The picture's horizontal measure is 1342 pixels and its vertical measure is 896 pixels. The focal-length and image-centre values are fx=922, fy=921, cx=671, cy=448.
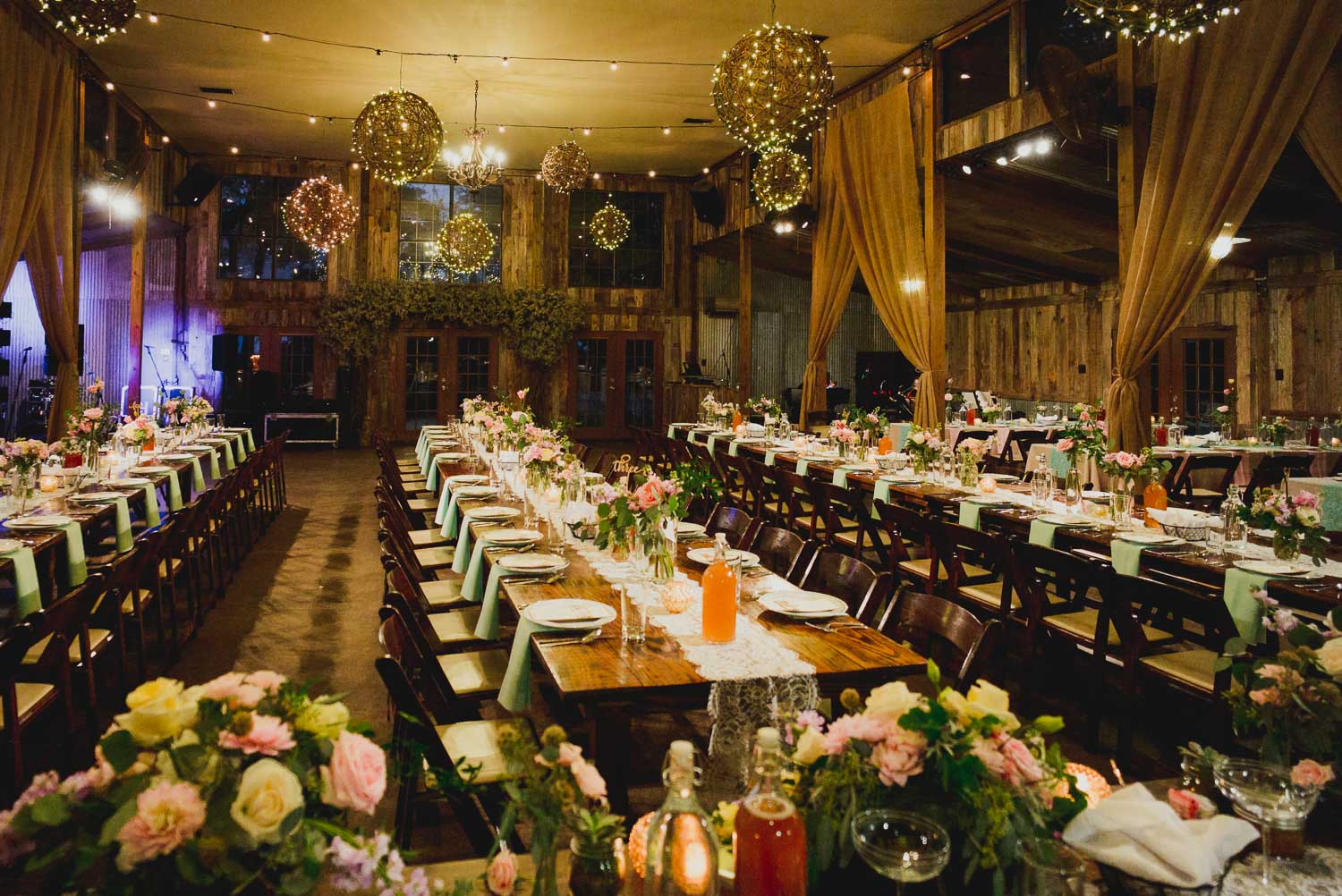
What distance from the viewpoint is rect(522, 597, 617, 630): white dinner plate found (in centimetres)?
271

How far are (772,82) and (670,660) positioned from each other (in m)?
4.25

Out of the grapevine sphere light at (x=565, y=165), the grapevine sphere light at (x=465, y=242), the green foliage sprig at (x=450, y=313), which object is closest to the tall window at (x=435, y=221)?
the green foliage sprig at (x=450, y=313)

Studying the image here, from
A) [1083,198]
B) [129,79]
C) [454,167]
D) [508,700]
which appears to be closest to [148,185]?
[129,79]

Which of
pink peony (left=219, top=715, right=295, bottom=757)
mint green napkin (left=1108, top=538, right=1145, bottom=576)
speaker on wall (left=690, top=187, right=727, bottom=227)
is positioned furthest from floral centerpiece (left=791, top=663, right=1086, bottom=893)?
speaker on wall (left=690, top=187, right=727, bottom=227)

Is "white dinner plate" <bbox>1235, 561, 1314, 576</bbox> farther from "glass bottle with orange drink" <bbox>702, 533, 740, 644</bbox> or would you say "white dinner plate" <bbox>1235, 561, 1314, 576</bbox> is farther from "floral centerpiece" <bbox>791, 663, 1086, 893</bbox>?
"floral centerpiece" <bbox>791, 663, 1086, 893</bbox>

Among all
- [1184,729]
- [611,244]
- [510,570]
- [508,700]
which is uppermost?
[611,244]

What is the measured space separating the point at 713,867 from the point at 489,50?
35.6 feet

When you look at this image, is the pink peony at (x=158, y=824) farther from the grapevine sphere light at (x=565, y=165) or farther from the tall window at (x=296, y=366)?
the tall window at (x=296, y=366)

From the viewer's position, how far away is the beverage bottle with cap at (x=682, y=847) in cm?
109

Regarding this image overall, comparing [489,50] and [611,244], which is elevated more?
[489,50]

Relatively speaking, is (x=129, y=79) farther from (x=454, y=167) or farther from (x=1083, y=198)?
(x=1083, y=198)

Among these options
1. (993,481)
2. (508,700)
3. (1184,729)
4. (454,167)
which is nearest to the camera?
(508,700)

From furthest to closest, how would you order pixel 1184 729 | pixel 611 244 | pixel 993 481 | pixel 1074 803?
pixel 611 244, pixel 993 481, pixel 1184 729, pixel 1074 803

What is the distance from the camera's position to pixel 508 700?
9.12 ft
